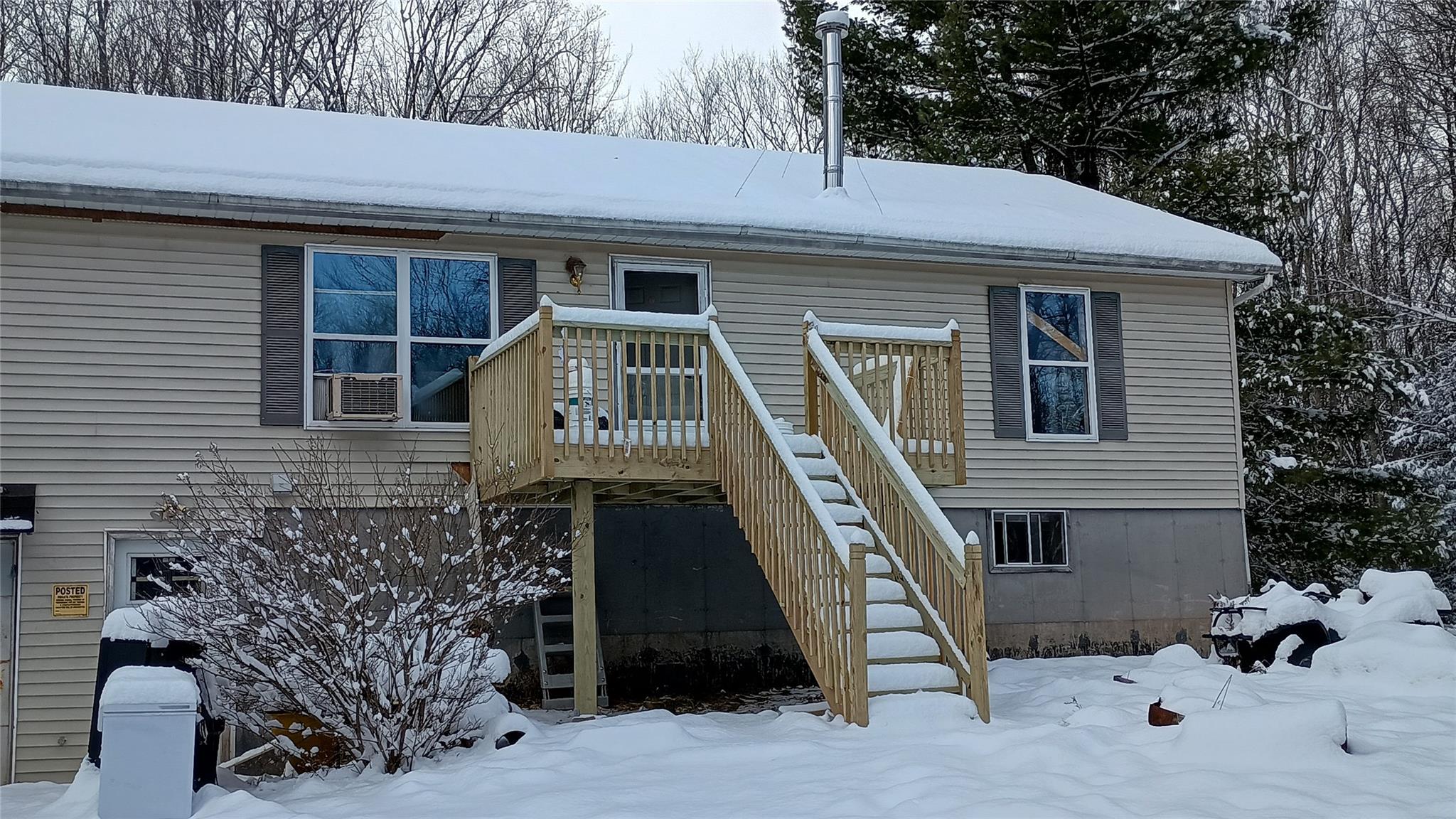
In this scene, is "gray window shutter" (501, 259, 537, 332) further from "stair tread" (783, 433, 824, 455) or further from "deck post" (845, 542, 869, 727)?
"deck post" (845, 542, 869, 727)

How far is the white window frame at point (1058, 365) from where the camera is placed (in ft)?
41.7

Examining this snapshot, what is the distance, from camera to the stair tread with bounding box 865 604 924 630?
8.47 m

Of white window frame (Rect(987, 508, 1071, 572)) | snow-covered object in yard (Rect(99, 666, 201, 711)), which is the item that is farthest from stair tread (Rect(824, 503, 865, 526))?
snow-covered object in yard (Rect(99, 666, 201, 711))

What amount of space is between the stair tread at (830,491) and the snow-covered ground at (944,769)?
1621 mm

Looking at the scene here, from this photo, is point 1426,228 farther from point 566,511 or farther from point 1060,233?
point 566,511

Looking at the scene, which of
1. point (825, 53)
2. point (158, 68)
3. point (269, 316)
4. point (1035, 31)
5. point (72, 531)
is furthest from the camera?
point (158, 68)

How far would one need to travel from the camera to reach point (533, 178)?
37.9 feet

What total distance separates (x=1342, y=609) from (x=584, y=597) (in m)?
7.00

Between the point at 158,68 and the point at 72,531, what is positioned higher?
the point at 158,68

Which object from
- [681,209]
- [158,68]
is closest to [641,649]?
[681,209]

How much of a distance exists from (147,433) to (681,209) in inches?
187

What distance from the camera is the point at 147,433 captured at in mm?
10086

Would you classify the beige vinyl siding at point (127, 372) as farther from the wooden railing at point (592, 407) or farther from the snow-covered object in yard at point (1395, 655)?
the snow-covered object in yard at point (1395, 655)

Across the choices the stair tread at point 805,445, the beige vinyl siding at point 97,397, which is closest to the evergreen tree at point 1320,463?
the stair tread at point 805,445
